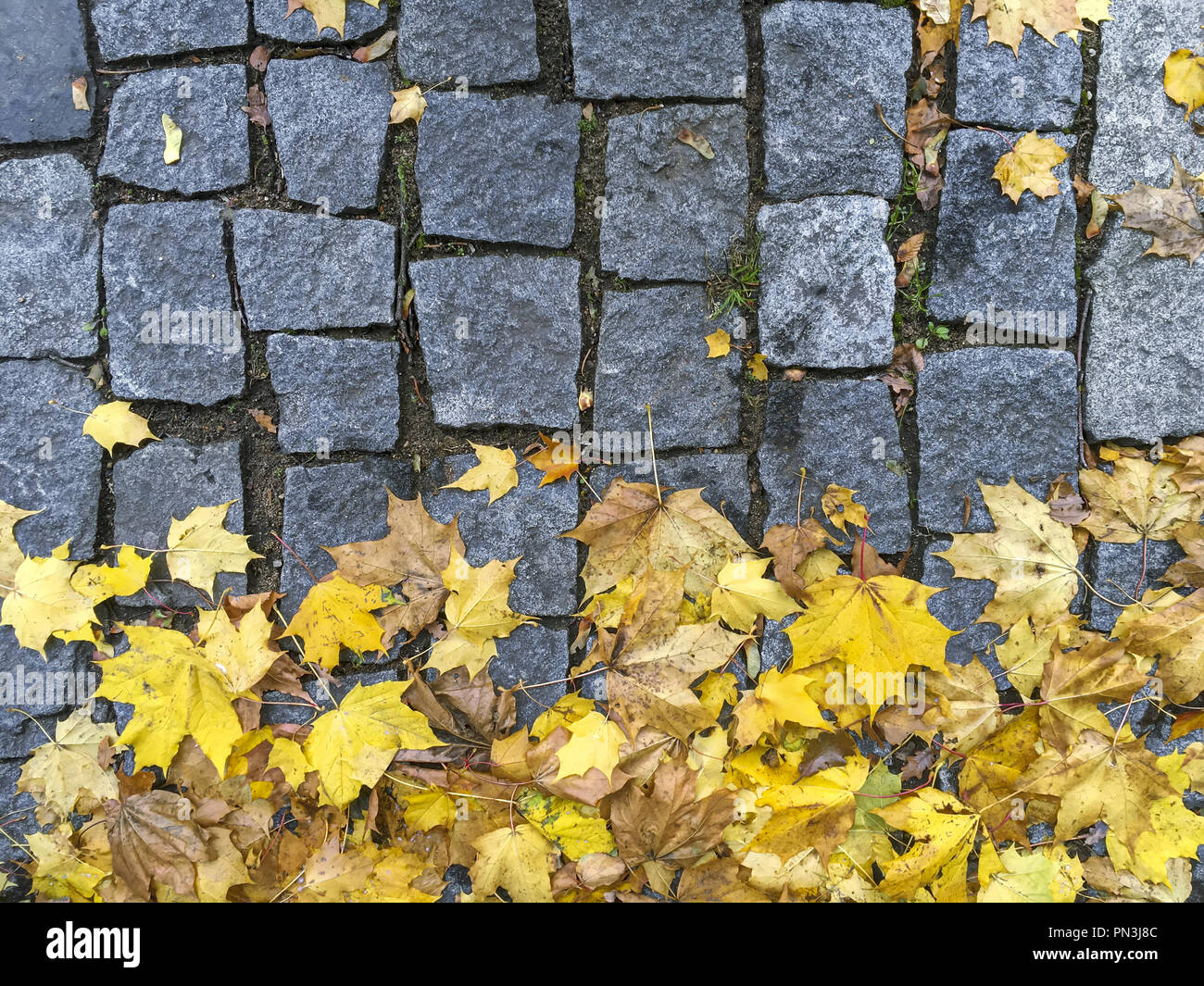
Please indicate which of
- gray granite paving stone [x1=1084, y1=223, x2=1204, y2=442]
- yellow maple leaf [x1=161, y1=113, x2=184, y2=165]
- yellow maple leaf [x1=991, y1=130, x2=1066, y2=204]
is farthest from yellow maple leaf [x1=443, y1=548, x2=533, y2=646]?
gray granite paving stone [x1=1084, y1=223, x2=1204, y2=442]

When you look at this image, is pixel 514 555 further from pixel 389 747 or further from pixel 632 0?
pixel 632 0

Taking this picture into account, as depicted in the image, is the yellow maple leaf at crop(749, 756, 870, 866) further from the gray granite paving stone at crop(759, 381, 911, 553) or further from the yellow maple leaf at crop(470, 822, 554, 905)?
the gray granite paving stone at crop(759, 381, 911, 553)

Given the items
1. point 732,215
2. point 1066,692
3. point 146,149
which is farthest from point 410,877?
point 146,149

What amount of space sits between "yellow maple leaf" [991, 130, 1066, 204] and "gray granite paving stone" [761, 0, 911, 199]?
1.05 ft

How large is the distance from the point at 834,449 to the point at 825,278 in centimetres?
54

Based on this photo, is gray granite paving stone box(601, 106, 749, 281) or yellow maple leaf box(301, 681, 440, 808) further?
gray granite paving stone box(601, 106, 749, 281)

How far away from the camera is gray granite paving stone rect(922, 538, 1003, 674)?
2.34 m

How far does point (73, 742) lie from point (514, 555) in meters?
1.54

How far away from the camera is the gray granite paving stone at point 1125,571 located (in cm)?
234

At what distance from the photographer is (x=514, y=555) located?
2371 mm

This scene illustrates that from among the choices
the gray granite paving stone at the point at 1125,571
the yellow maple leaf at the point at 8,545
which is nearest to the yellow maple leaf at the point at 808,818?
the gray granite paving stone at the point at 1125,571

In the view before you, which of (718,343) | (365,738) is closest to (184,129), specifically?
(718,343)

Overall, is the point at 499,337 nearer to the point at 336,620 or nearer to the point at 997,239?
the point at 336,620

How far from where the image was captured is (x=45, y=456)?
2379mm
